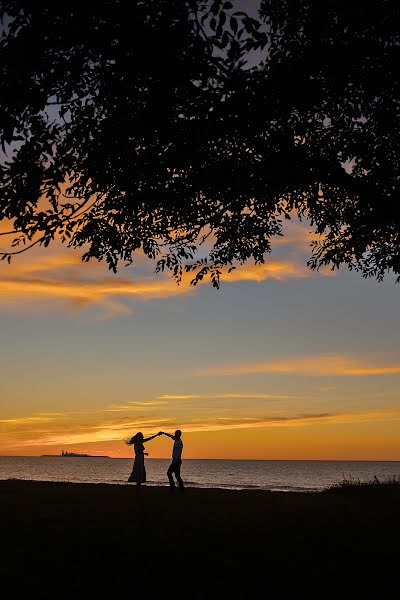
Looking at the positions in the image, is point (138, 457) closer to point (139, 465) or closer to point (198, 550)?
point (139, 465)

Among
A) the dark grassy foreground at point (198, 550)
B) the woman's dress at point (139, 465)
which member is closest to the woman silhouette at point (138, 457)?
the woman's dress at point (139, 465)

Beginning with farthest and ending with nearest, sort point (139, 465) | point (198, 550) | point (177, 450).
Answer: point (139, 465) < point (177, 450) < point (198, 550)

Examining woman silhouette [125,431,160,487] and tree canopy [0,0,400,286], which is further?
woman silhouette [125,431,160,487]

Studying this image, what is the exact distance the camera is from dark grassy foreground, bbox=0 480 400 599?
8.48 m

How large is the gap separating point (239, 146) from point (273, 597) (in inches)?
350

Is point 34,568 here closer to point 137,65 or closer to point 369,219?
point 137,65

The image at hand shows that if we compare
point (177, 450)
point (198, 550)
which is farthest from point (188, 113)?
point (177, 450)

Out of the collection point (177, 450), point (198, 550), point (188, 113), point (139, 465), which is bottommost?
point (198, 550)

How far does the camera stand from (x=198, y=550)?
1088 cm

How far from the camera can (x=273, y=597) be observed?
792 centimetres

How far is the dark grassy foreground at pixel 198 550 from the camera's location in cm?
848

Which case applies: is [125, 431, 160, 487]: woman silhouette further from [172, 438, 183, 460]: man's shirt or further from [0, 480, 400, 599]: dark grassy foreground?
[0, 480, 400, 599]: dark grassy foreground

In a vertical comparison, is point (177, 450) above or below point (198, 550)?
above

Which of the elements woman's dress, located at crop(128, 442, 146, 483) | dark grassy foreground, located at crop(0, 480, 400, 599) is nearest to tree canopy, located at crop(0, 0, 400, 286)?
dark grassy foreground, located at crop(0, 480, 400, 599)
